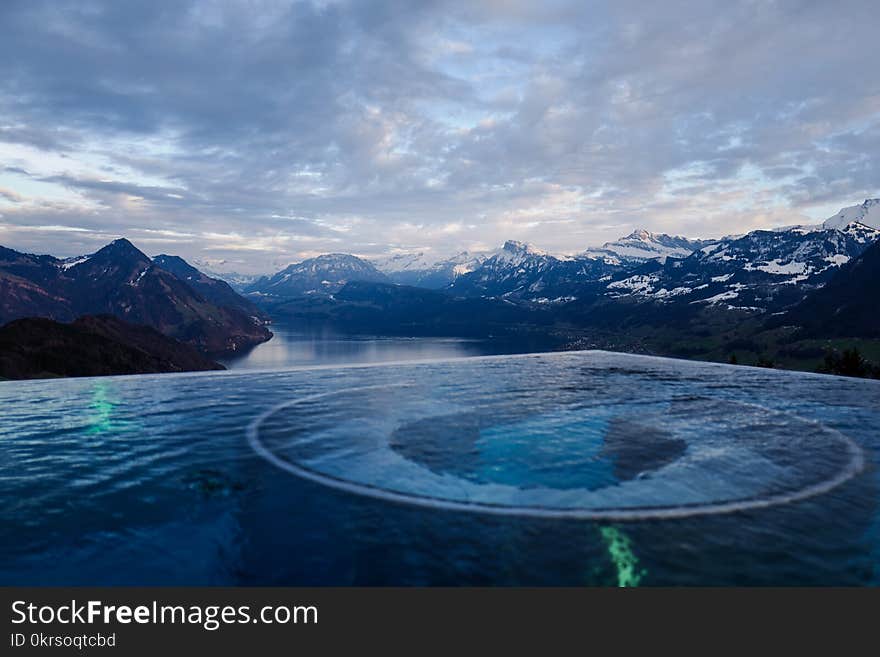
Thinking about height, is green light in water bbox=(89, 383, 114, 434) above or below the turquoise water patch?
above

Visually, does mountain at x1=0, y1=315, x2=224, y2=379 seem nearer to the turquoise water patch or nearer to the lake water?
the lake water

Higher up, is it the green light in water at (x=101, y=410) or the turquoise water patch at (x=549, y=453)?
the green light in water at (x=101, y=410)

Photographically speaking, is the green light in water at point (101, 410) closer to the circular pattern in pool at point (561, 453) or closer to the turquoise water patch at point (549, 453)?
the circular pattern in pool at point (561, 453)

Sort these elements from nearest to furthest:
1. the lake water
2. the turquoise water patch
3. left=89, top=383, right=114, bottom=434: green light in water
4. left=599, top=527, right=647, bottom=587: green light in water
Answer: left=599, top=527, right=647, bottom=587: green light in water, the lake water, the turquoise water patch, left=89, top=383, right=114, bottom=434: green light in water

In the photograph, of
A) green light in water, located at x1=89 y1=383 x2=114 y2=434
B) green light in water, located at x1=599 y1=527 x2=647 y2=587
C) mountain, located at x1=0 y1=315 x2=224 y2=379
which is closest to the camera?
green light in water, located at x1=599 y1=527 x2=647 y2=587

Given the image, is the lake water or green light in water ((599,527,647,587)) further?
the lake water

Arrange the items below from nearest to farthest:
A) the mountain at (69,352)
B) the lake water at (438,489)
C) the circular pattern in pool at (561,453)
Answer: the lake water at (438,489) < the circular pattern in pool at (561,453) < the mountain at (69,352)

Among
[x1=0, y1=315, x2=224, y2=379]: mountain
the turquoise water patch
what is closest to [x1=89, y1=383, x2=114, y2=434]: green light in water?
the turquoise water patch

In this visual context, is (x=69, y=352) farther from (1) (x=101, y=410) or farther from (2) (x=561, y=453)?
(2) (x=561, y=453)

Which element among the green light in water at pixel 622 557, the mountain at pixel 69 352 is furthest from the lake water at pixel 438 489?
the mountain at pixel 69 352
